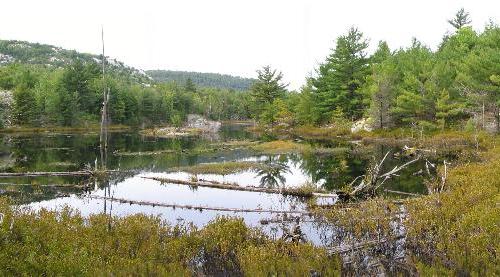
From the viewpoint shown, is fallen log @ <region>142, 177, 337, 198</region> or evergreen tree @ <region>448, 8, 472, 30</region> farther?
evergreen tree @ <region>448, 8, 472, 30</region>

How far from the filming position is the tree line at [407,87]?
2175 inches

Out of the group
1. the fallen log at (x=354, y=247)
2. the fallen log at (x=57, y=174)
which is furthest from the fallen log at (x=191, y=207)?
the fallen log at (x=57, y=174)

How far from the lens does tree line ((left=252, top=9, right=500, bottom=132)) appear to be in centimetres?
5524

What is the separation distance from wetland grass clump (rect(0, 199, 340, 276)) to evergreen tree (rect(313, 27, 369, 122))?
73.1m

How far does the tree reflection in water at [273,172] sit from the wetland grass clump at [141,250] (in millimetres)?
17058

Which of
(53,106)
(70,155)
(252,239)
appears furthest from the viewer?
(53,106)

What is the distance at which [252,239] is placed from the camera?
52.3 feet

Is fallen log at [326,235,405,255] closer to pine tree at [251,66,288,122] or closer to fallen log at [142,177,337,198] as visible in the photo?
fallen log at [142,177,337,198]

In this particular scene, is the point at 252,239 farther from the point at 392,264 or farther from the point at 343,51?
the point at 343,51

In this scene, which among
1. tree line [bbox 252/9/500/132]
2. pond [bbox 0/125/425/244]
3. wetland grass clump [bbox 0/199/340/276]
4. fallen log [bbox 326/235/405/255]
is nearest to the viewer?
wetland grass clump [bbox 0/199/340/276]

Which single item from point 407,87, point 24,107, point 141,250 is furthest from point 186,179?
point 24,107

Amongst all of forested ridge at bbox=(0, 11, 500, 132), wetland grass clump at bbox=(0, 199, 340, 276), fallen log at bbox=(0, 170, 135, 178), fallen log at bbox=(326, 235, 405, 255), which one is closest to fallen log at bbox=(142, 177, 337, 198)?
fallen log at bbox=(0, 170, 135, 178)

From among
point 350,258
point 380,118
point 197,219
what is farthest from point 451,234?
point 380,118

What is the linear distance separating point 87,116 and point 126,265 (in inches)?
4175
